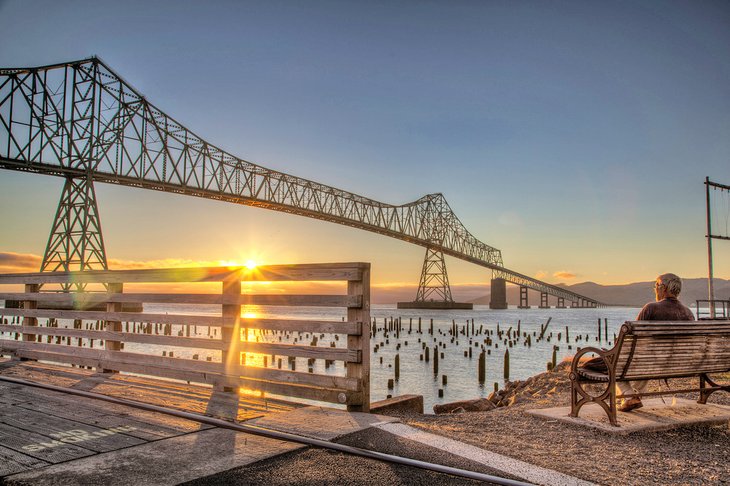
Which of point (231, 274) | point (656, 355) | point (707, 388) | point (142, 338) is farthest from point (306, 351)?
point (707, 388)

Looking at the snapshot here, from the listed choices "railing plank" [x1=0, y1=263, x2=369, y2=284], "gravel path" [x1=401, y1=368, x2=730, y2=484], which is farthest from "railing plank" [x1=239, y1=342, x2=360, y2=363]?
"gravel path" [x1=401, y1=368, x2=730, y2=484]

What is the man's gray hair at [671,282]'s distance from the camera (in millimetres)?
5461

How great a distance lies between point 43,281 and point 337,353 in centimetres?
538

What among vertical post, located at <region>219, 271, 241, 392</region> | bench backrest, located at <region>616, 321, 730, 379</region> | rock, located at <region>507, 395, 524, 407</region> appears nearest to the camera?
bench backrest, located at <region>616, 321, 730, 379</region>

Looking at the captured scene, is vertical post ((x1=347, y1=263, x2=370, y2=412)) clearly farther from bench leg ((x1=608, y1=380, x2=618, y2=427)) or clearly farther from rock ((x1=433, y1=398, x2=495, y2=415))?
rock ((x1=433, y1=398, x2=495, y2=415))

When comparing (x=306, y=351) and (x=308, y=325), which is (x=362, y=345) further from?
(x=306, y=351)

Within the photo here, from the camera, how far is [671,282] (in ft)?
17.9

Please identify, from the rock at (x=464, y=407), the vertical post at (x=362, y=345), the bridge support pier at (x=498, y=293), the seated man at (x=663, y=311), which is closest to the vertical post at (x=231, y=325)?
the vertical post at (x=362, y=345)

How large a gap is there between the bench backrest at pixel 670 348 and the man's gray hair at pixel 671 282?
45 cm

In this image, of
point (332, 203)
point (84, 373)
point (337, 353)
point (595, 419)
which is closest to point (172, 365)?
point (84, 373)

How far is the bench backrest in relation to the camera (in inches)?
189

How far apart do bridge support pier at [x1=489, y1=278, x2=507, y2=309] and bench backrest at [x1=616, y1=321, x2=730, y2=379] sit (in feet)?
375

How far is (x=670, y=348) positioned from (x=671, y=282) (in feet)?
2.43

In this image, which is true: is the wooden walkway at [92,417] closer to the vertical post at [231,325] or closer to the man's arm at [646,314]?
the vertical post at [231,325]
